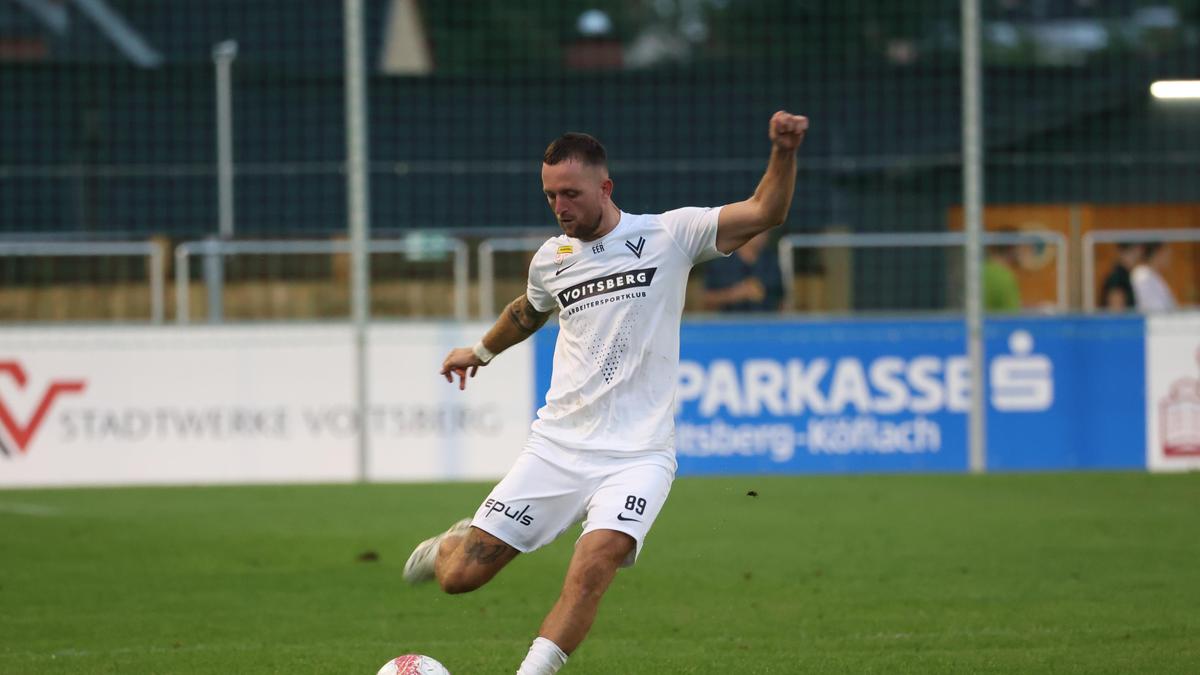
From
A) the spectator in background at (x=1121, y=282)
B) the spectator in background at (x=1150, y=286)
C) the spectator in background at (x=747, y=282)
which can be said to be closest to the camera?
the spectator in background at (x=747, y=282)

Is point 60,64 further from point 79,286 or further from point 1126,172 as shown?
point 1126,172

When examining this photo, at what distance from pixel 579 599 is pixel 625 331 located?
3.24 ft

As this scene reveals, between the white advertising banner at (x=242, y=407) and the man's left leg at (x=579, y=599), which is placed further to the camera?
the white advertising banner at (x=242, y=407)

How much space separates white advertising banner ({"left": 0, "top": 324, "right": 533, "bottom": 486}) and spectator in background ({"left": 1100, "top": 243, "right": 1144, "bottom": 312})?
5.73 m

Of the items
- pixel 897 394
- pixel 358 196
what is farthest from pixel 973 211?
pixel 358 196

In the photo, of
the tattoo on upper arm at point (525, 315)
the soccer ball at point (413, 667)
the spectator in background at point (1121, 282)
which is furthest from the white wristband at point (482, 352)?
the spectator in background at point (1121, 282)

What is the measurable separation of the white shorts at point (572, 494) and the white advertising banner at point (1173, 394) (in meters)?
10.4

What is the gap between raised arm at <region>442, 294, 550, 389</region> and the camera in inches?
282

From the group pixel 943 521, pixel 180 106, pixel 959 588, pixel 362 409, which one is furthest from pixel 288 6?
pixel 959 588

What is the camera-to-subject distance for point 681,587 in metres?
9.57

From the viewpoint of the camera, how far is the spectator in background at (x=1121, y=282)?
1742cm

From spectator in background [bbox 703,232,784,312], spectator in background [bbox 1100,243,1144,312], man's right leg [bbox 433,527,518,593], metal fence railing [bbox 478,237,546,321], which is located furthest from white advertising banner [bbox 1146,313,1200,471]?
man's right leg [bbox 433,527,518,593]

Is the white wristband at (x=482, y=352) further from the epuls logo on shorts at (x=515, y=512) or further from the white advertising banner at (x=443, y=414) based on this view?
the white advertising banner at (x=443, y=414)

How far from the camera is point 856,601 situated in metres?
8.92
